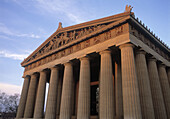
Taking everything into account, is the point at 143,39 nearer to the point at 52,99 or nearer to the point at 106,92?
the point at 106,92

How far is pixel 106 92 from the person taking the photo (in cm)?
1873

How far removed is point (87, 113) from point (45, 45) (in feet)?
68.3

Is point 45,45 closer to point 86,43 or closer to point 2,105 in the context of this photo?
point 86,43

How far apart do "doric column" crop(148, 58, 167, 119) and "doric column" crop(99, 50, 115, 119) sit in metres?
7.69

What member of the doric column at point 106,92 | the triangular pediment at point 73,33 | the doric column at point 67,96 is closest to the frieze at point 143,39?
the triangular pediment at point 73,33

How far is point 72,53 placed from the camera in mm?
26469

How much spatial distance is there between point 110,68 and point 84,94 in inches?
226

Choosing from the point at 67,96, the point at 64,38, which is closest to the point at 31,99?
the point at 67,96

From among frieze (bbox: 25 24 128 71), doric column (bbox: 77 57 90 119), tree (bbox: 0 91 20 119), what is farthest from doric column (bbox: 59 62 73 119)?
tree (bbox: 0 91 20 119)

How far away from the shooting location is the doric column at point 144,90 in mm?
17938

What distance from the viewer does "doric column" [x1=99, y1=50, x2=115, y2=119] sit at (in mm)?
17859

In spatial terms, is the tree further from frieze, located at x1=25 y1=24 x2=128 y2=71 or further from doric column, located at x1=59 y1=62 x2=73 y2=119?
doric column, located at x1=59 y1=62 x2=73 y2=119

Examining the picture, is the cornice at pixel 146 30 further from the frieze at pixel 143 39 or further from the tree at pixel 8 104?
the tree at pixel 8 104

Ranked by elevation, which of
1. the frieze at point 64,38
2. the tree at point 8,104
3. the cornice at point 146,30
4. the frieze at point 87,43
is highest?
the frieze at point 64,38
